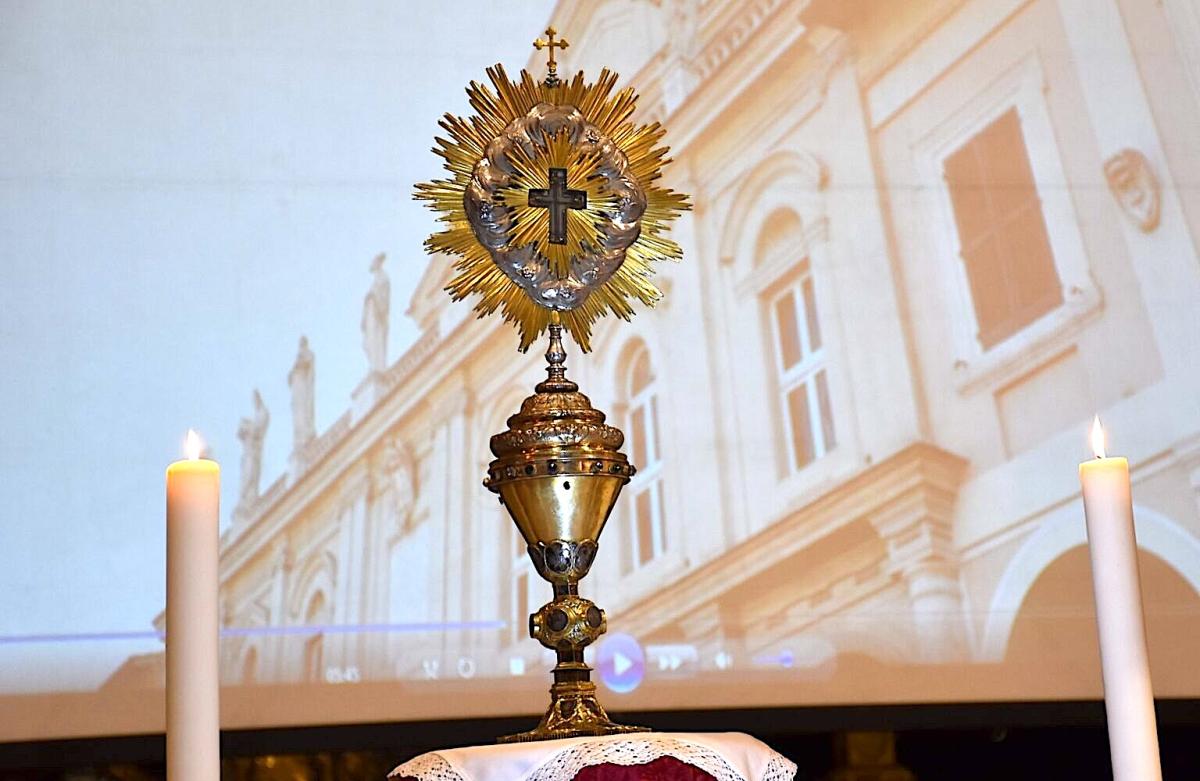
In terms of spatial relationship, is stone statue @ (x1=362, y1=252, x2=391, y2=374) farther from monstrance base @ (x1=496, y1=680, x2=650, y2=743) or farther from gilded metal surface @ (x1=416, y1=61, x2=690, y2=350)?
monstrance base @ (x1=496, y1=680, x2=650, y2=743)

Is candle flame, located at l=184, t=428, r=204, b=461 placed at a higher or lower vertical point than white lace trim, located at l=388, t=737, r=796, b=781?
higher

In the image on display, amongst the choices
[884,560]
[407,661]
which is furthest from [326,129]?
[884,560]

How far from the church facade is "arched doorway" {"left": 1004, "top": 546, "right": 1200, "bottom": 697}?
1cm

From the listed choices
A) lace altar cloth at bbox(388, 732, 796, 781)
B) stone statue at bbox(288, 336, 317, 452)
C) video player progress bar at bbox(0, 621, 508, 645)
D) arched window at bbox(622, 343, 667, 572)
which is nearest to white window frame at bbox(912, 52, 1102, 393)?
arched window at bbox(622, 343, 667, 572)

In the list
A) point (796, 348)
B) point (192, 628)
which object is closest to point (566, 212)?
point (192, 628)

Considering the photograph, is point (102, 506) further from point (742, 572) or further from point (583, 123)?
point (583, 123)

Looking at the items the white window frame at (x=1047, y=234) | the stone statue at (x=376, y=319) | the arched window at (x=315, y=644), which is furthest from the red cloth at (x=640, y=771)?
the white window frame at (x=1047, y=234)

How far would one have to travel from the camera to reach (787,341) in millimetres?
4598

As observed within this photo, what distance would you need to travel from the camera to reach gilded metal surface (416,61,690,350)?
1.99 metres

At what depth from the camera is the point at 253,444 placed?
4129 millimetres

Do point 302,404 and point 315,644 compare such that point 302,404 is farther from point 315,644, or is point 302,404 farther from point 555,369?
point 555,369

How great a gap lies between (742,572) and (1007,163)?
1.45m

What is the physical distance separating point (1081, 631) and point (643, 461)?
4.14 feet

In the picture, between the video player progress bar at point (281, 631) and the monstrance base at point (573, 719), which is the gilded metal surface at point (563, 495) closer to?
the monstrance base at point (573, 719)
